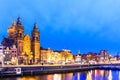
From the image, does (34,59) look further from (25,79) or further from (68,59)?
(25,79)

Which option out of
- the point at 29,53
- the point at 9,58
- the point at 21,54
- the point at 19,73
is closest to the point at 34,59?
the point at 29,53

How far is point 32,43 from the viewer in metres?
163

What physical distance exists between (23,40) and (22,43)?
362cm

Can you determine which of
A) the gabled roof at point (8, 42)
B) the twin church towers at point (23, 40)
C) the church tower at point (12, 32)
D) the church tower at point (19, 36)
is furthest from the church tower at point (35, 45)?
the gabled roof at point (8, 42)

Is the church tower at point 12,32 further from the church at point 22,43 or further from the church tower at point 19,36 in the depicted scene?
the church tower at point 19,36

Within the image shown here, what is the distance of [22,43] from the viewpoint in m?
147

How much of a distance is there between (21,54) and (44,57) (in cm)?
3075

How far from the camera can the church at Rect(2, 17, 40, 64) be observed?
142400 millimetres

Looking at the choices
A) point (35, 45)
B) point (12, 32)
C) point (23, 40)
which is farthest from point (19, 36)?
point (35, 45)

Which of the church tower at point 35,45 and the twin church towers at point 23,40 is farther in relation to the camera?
the church tower at point 35,45

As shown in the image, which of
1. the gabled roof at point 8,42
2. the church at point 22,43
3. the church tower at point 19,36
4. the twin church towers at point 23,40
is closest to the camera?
the church at point 22,43

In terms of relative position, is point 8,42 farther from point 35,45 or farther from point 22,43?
point 35,45

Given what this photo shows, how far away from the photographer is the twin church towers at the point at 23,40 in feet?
480

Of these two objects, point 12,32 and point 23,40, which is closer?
point 23,40
